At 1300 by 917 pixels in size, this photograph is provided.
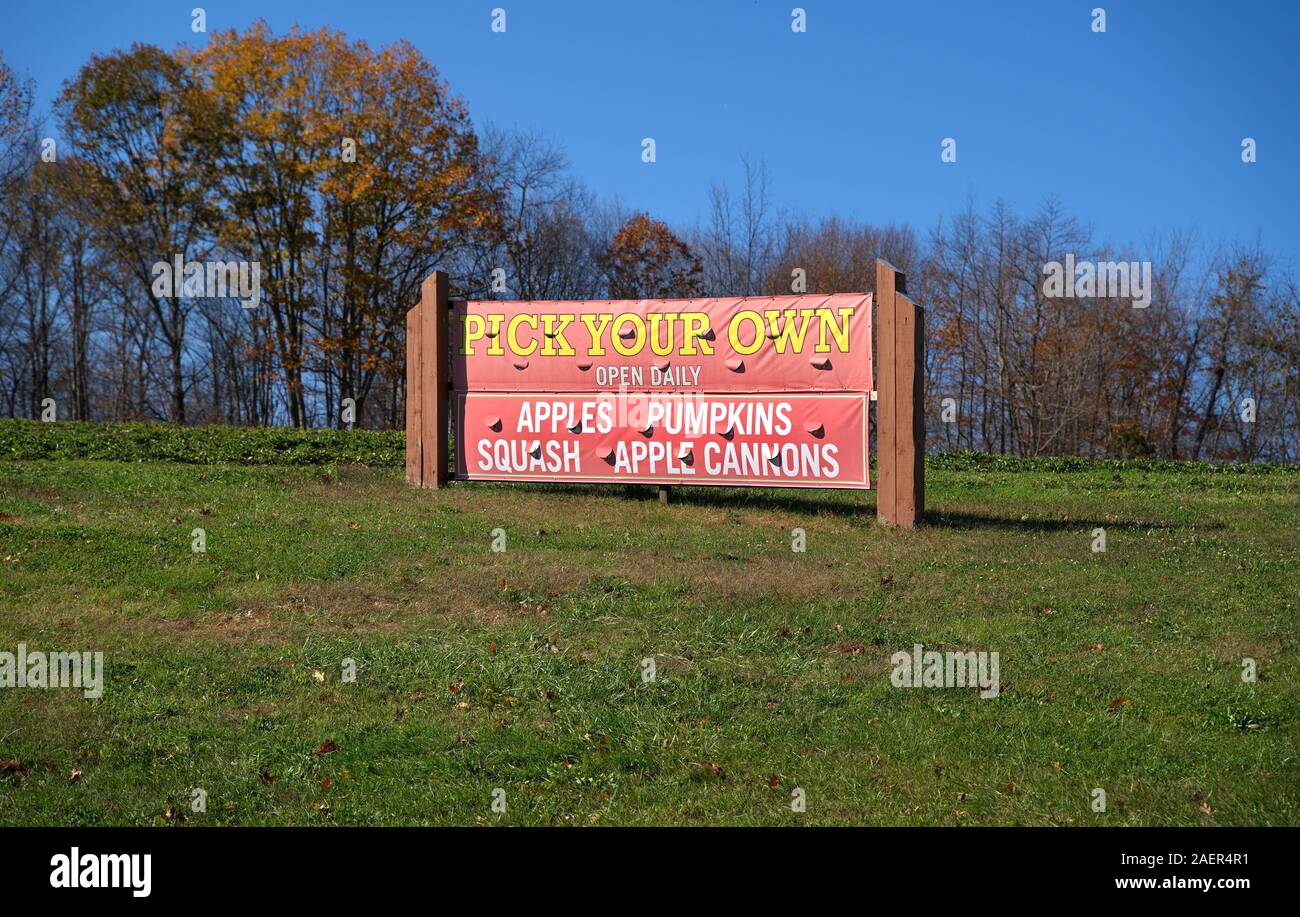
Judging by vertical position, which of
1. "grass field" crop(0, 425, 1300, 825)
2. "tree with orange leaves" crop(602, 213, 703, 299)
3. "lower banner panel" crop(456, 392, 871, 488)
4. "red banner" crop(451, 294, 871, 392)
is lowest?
"grass field" crop(0, 425, 1300, 825)

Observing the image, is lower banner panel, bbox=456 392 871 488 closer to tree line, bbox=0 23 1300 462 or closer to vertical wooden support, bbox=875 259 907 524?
vertical wooden support, bbox=875 259 907 524

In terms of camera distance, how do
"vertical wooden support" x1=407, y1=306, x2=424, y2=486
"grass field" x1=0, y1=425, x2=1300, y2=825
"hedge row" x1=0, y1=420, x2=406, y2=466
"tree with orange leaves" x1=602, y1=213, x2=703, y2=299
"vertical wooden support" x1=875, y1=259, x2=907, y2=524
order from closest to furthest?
"grass field" x1=0, y1=425, x2=1300, y2=825 → "vertical wooden support" x1=875, y1=259, x2=907, y2=524 → "vertical wooden support" x1=407, y1=306, x2=424, y2=486 → "hedge row" x1=0, y1=420, x2=406, y2=466 → "tree with orange leaves" x1=602, y1=213, x2=703, y2=299

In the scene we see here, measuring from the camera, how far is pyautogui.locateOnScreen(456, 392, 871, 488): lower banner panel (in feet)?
51.2

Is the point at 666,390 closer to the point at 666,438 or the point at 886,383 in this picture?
the point at 666,438

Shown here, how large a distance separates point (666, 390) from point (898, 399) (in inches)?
127

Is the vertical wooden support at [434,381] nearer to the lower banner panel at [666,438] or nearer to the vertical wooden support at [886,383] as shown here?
the lower banner panel at [666,438]

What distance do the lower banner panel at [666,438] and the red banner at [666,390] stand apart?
1cm

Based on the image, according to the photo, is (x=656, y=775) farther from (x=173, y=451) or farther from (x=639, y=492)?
(x=173, y=451)

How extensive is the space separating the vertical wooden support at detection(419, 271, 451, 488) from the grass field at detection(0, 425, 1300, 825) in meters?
1.28

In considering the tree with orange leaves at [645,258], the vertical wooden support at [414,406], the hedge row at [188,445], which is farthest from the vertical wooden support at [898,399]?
the tree with orange leaves at [645,258]

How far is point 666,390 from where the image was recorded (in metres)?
16.4

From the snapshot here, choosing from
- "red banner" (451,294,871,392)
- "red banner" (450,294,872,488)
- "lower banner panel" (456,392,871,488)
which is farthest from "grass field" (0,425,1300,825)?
"red banner" (451,294,871,392)

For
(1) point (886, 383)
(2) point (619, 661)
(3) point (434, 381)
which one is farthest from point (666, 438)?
(2) point (619, 661)
